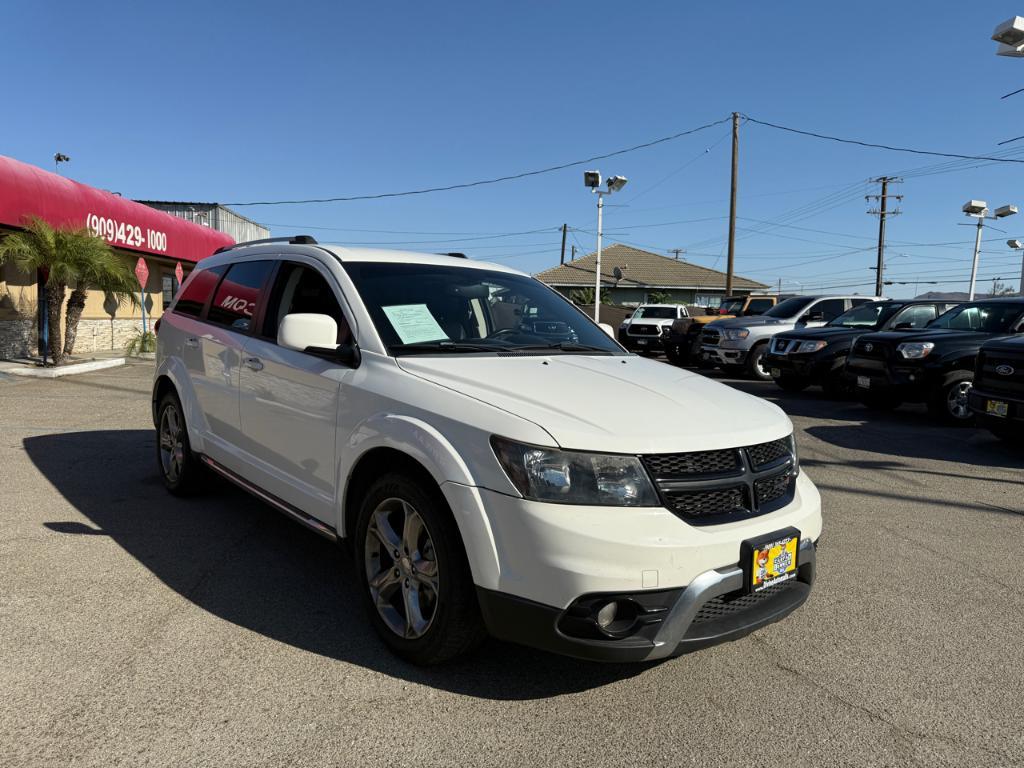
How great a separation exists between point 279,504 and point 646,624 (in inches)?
85.8

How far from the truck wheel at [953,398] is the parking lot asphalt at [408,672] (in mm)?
5176

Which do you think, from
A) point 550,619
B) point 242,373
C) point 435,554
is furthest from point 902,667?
point 242,373

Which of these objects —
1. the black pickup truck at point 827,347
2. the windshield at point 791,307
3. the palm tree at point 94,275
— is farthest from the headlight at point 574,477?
the windshield at point 791,307

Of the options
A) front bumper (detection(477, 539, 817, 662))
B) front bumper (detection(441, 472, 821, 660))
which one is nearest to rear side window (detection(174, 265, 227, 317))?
front bumper (detection(441, 472, 821, 660))

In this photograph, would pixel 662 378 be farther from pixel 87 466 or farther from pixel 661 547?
pixel 87 466

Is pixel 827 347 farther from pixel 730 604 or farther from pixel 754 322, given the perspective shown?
pixel 730 604

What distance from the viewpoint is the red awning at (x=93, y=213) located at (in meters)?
13.0

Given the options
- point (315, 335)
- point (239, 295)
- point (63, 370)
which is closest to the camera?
point (315, 335)

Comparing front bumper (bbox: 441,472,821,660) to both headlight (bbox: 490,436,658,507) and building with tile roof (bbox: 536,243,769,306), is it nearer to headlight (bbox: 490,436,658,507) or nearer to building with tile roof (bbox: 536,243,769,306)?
headlight (bbox: 490,436,658,507)

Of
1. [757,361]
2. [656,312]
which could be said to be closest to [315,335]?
[757,361]

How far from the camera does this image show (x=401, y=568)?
308 cm

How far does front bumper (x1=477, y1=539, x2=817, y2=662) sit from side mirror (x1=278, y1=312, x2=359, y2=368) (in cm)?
132

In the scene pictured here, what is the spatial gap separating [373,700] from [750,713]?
1.40 m

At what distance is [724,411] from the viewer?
307 centimetres
